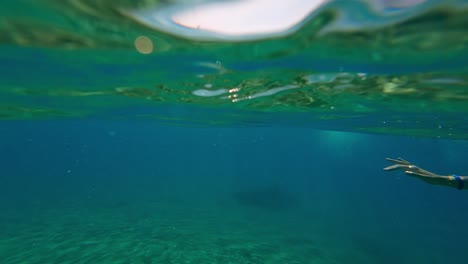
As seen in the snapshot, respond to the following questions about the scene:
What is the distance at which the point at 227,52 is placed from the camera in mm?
9836

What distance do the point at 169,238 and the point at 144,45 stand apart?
11.9 metres

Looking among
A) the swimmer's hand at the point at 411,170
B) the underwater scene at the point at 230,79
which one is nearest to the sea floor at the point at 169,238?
the underwater scene at the point at 230,79

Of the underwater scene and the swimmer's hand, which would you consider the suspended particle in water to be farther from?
the swimmer's hand

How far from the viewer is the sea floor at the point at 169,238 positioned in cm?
1320

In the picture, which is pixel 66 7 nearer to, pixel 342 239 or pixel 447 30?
pixel 447 30

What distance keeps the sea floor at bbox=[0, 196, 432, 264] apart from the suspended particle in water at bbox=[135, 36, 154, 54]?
9440 millimetres

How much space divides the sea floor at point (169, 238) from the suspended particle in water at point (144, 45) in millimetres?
9440

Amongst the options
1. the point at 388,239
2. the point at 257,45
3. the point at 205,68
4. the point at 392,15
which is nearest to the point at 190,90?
the point at 205,68

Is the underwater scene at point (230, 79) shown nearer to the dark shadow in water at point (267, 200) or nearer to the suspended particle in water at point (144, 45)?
the suspended particle in water at point (144, 45)

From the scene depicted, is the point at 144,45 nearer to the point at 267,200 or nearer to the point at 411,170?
the point at 411,170

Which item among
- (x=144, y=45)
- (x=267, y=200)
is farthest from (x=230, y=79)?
(x=267, y=200)

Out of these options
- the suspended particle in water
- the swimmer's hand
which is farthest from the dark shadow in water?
the swimmer's hand

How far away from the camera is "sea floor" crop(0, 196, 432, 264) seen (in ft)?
43.3

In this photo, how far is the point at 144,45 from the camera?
9.50 metres
